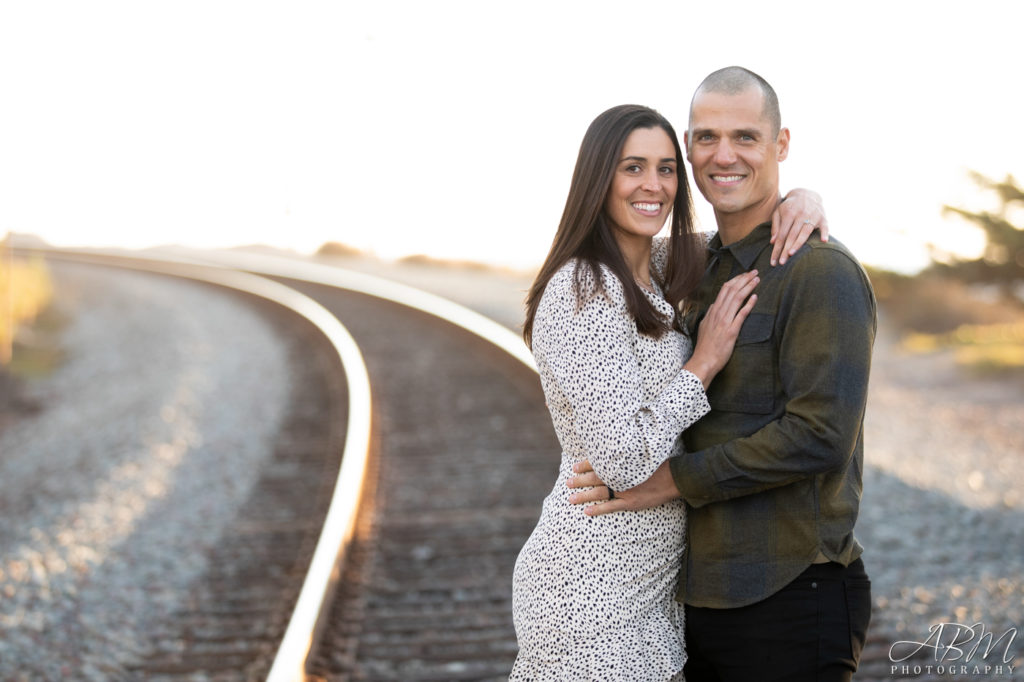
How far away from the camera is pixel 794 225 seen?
2178mm

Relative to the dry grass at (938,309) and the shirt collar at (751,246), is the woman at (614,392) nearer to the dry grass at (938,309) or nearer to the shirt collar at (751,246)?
the shirt collar at (751,246)

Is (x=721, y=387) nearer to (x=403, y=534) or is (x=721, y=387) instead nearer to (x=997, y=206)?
(x=403, y=534)

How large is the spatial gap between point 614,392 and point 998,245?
14.7 metres

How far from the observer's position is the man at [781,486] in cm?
201

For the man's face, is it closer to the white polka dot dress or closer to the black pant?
the white polka dot dress

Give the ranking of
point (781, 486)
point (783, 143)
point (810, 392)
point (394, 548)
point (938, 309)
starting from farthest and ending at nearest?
point (938, 309) < point (394, 548) < point (783, 143) < point (781, 486) < point (810, 392)

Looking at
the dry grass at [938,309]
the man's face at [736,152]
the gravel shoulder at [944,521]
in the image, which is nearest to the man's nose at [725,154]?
the man's face at [736,152]

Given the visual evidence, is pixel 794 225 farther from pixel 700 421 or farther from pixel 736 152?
pixel 700 421

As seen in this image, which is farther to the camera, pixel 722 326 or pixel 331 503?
pixel 331 503

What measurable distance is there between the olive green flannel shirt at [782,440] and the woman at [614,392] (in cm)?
7

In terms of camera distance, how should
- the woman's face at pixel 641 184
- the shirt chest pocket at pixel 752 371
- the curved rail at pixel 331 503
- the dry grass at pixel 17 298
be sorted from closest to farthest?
1. the shirt chest pocket at pixel 752 371
2. the woman's face at pixel 641 184
3. the curved rail at pixel 331 503
4. the dry grass at pixel 17 298

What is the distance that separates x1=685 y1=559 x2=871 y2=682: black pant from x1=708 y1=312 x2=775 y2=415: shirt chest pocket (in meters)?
0.38

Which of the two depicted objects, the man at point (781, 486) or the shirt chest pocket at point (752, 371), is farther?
the shirt chest pocket at point (752, 371)

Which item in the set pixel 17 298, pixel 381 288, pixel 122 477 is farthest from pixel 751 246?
pixel 17 298
